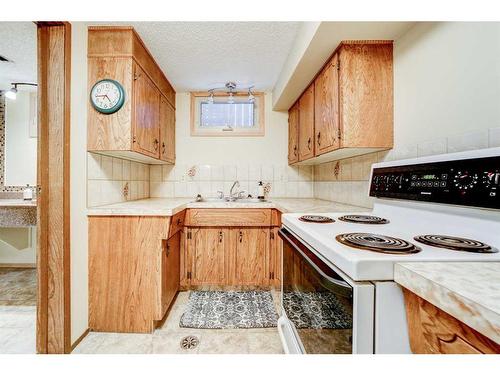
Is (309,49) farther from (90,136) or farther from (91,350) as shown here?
(91,350)

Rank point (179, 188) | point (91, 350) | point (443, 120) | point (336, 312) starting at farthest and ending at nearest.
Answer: point (179, 188) < point (91, 350) < point (443, 120) < point (336, 312)

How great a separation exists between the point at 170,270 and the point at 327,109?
178 centimetres

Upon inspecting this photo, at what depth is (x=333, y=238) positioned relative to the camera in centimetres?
85

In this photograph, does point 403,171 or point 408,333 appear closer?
point 408,333

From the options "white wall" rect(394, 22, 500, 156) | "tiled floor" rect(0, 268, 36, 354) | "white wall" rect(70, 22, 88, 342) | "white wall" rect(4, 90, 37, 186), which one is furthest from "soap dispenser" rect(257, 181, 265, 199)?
"white wall" rect(4, 90, 37, 186)

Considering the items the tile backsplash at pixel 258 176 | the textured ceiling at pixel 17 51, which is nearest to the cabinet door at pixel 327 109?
the tile backsplash at pixel 258 176

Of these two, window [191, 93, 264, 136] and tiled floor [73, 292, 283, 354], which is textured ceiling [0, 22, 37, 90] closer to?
window [191, 93, 264, 136]

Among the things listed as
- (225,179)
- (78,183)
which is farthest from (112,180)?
(225,179)

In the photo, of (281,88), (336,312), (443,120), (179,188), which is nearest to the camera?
(336,312)

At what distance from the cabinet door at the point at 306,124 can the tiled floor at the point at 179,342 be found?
151cm

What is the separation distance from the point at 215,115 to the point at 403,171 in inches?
90.5

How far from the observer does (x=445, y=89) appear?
45.7 inches

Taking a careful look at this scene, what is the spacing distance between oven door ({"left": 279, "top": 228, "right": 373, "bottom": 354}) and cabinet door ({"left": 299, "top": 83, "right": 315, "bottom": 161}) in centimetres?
120
